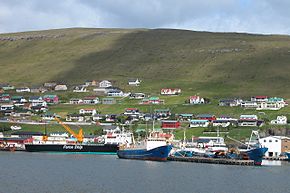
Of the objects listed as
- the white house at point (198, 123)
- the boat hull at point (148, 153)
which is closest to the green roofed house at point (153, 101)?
the white house at point (198, 123)

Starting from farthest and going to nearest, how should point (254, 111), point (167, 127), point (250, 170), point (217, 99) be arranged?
1. point (217, 99)
2. point (254, 111)
3. point (167, 127)
4. point (250, 170)

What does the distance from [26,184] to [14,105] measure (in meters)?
129

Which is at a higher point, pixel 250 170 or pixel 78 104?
pixel 78 104

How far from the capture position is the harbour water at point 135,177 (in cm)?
7019

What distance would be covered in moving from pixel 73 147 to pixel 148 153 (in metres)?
23.9

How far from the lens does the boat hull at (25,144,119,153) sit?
433 feet

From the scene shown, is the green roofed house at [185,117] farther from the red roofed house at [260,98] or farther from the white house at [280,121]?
the red roofed house at [260,98]

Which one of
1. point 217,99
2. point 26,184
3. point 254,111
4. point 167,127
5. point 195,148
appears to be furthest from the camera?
point 217,99

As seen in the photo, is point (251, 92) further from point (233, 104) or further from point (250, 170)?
point (250, 170)

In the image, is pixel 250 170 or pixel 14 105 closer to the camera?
pixel 250 170

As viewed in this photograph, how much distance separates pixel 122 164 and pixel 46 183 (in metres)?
29.4

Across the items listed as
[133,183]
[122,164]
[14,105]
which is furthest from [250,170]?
[14,105]

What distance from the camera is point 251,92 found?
650 feet

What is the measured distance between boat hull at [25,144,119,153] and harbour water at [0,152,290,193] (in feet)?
82.0
